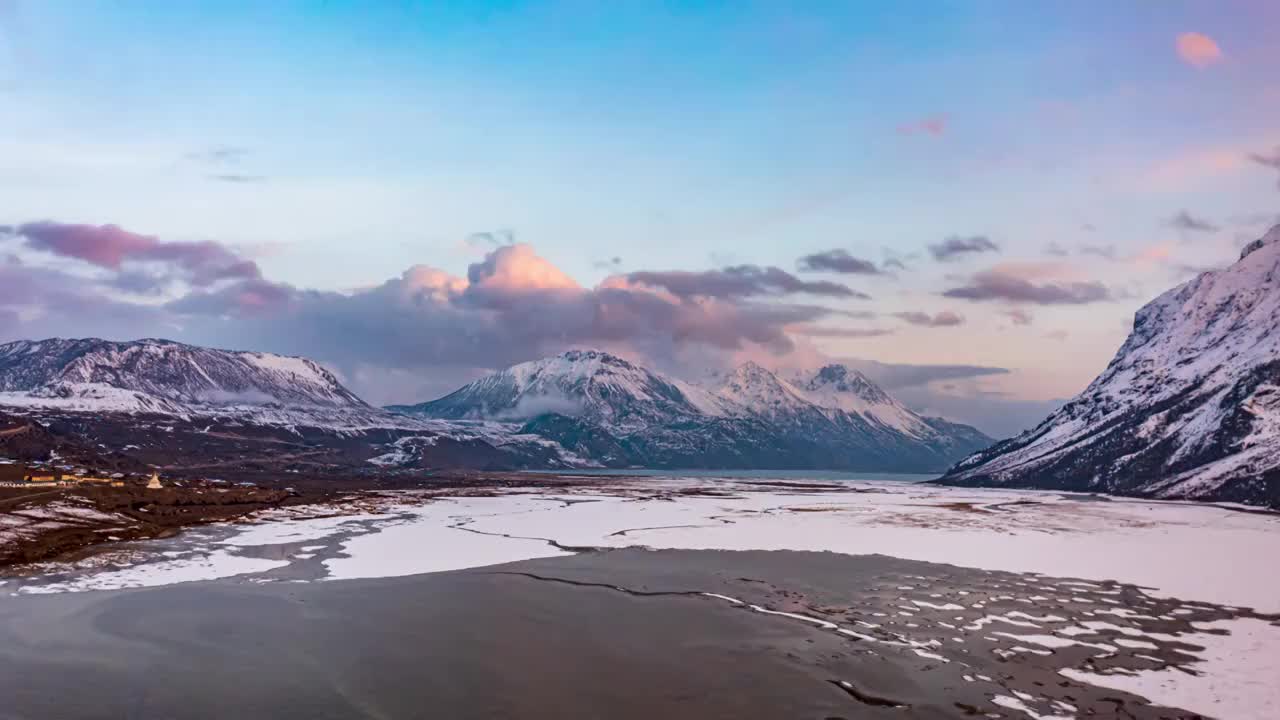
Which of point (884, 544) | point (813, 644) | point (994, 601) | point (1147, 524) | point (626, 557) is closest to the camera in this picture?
point (813, 644)

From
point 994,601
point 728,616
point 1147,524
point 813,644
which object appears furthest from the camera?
point 1147,524

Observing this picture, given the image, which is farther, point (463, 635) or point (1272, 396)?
point (1272, 396)

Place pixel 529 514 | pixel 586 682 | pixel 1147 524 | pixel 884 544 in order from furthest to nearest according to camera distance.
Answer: pixel 529 514 → pixel 1147 524 → pixel 884 544 → pixel 586 682

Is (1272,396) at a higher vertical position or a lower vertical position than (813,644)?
higher

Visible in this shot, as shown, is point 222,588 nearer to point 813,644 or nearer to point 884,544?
point 813,644

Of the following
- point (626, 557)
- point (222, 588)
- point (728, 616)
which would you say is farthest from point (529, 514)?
point (728, 616)

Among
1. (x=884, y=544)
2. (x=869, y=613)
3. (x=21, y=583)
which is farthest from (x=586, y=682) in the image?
(x=884, y=544)

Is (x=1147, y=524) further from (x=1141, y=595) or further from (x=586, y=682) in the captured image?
(x=586, y=682)
